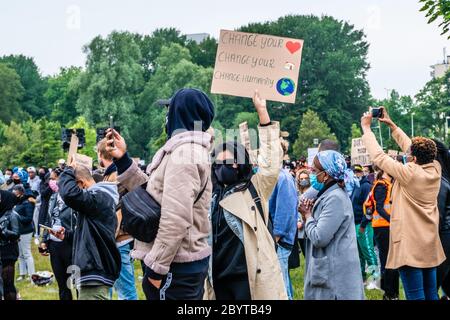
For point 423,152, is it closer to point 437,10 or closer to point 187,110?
point 187,110

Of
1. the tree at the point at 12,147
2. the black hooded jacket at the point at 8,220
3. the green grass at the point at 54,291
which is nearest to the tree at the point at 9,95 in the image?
the tree at the point at 12,147

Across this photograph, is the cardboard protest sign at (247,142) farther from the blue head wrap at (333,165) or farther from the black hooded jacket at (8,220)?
the black hooded jacket at (8,220)

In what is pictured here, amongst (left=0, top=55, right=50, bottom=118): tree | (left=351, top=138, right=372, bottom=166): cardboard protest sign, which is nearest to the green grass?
(left=351, top=138, right=372, bottom=166): cardboard protest sign

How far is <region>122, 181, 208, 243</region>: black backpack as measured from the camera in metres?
4.50

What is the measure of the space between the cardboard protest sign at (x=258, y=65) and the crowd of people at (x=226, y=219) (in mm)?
424

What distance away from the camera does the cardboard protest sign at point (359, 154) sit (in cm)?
1320

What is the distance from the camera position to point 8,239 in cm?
932

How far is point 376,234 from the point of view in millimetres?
10031

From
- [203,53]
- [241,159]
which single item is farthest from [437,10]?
[203,53]

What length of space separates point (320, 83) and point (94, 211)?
6637 cm

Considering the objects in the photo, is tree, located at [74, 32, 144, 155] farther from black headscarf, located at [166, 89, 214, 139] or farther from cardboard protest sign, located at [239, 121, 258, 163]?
black headscarf, located at [166, 89, 214, 139]
